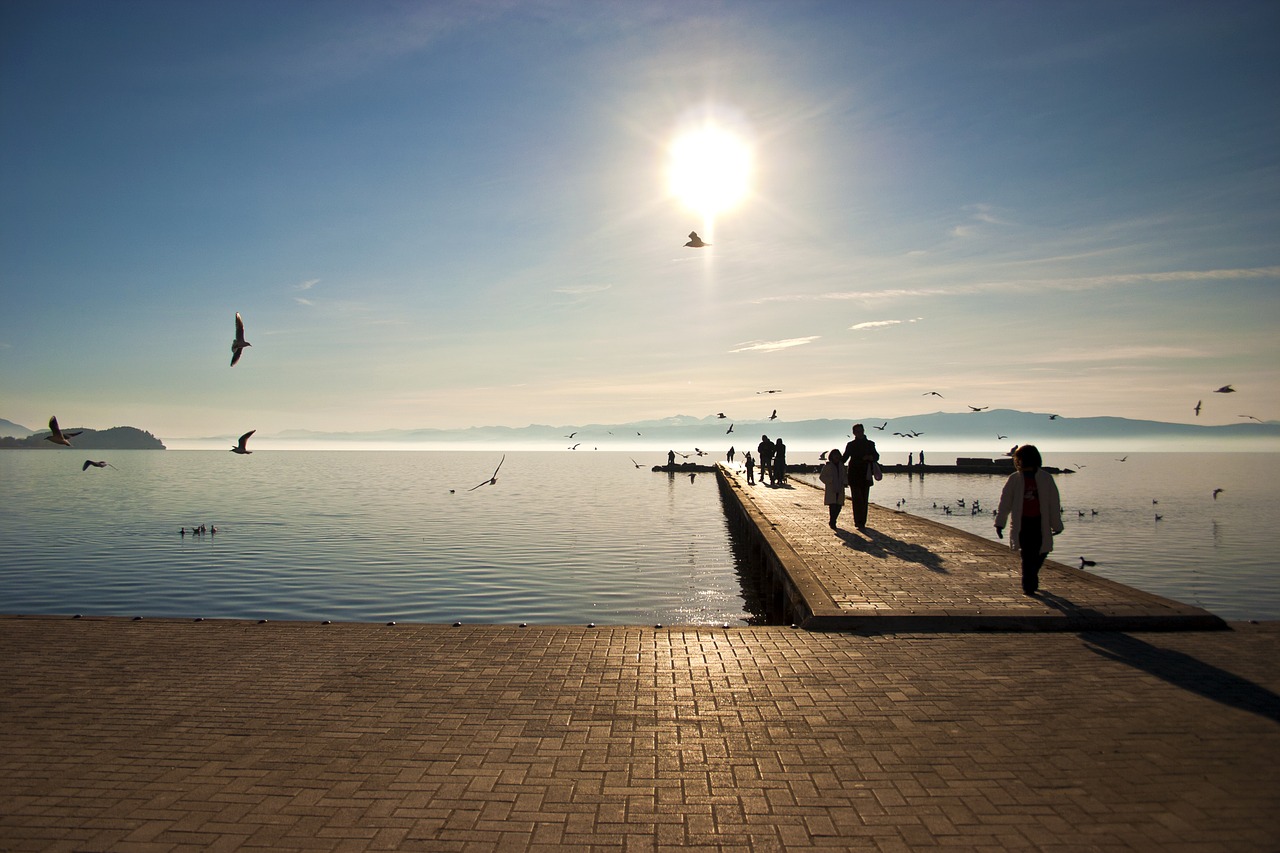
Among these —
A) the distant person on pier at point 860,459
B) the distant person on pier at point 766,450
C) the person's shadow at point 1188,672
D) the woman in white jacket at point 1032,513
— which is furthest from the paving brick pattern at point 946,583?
the distant person on pier at point 766,450

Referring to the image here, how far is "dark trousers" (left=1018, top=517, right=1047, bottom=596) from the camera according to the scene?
31.7 ft

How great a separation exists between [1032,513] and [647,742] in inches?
275

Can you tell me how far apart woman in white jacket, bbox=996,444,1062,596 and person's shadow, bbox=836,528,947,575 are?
185 centimetres

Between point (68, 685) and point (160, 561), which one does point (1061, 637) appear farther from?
point (160, 561)

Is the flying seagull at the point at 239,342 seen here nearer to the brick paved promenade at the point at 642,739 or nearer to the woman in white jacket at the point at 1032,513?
the brick paved promenade at the point at 642,739

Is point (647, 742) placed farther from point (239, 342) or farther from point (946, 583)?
point (239, 342)

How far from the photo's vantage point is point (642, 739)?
5336mm

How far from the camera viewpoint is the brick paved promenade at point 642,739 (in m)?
4.13

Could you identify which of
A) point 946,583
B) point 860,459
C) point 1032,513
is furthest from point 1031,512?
point 860,459

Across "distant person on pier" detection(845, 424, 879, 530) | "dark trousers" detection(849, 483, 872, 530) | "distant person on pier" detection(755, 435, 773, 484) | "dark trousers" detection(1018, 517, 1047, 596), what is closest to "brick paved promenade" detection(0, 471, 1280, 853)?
"dark trousers" detection(1018, 517, 1047, 596)

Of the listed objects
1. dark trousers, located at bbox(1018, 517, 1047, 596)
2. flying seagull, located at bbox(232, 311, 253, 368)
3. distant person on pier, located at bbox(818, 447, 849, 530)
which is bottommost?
dark trousers, located at bbox(1018, 517, 1047, 596)

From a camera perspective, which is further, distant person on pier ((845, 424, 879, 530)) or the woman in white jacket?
distant person on pier ((845, 424, 879, 530))

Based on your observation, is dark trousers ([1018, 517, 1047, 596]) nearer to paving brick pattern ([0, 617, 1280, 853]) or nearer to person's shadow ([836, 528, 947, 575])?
paving brick pattern ([0, 617, 1280, 853])

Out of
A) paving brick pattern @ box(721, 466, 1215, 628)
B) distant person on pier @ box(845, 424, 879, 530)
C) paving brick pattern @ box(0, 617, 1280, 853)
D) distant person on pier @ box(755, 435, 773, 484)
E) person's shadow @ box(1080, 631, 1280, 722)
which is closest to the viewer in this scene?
paving brick pattern @ box(0, 617, 1280, 853)
